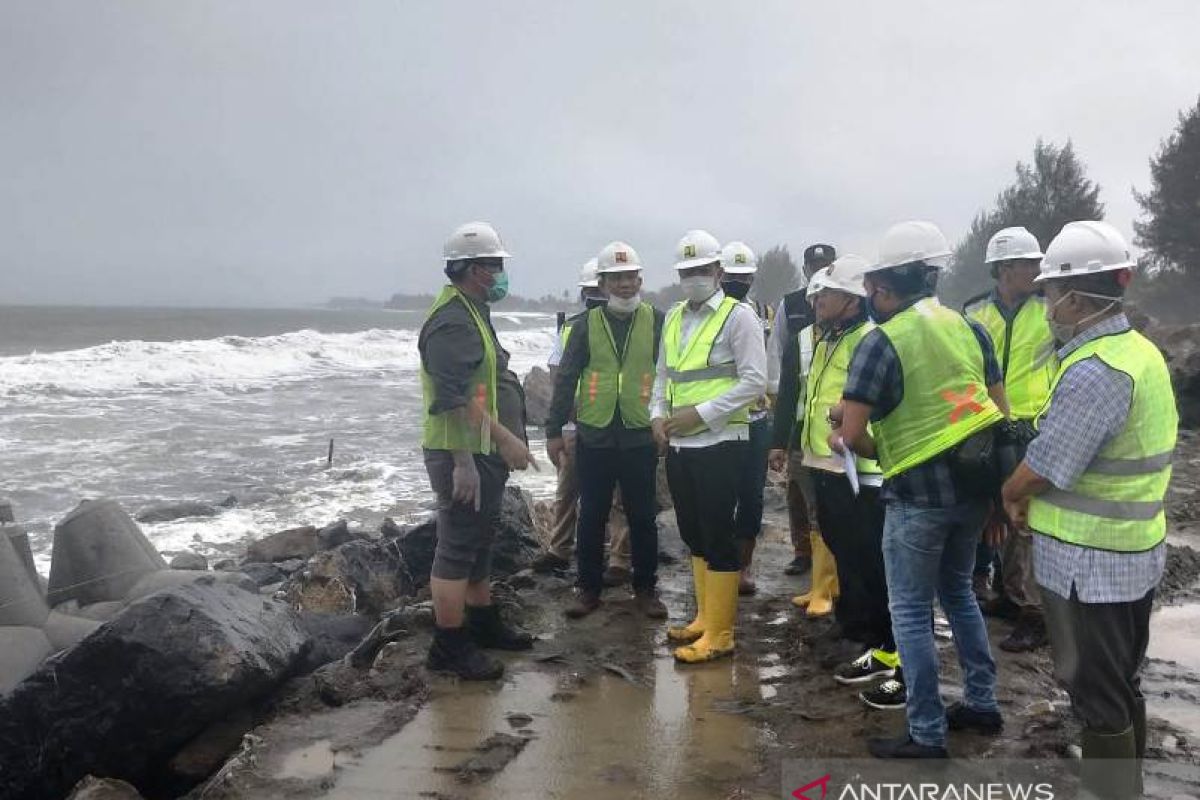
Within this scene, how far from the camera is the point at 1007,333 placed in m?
4.71

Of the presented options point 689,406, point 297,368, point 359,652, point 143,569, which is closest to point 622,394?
point 689,406

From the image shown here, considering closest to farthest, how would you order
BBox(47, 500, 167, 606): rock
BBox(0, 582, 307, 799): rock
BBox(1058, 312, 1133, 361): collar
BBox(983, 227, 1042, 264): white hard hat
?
BBox(1058, 312, 1133, 361): collar
BBox(0, 582, 307, 799): rock
BBox(983, 227, 1042, 264): white hard hat
BBox(47, 500, 167, 606): rock

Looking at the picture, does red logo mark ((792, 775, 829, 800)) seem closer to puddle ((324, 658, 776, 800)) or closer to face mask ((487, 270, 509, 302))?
puddle ((324, 658, 776, 800))

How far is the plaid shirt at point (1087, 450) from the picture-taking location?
8.52 ft

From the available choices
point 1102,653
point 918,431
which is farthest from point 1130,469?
point 918,431

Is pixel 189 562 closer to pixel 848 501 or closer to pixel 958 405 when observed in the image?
pixel 848 501

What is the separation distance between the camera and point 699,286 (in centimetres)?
451

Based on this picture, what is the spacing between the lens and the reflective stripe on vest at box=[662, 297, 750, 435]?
4352 mm

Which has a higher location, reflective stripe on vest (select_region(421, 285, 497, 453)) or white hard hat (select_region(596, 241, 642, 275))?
white hard hat (select_region(596, 241, 642, 275))

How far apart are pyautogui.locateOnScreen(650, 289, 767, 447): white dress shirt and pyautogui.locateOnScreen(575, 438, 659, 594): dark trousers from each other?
0.70 m

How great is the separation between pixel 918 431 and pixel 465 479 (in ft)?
6.83

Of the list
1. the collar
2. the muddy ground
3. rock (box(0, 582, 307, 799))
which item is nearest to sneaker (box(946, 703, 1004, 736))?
the muddy ground

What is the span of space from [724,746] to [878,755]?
59cm

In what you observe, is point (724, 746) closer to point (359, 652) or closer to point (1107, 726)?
point (1107, 726)
